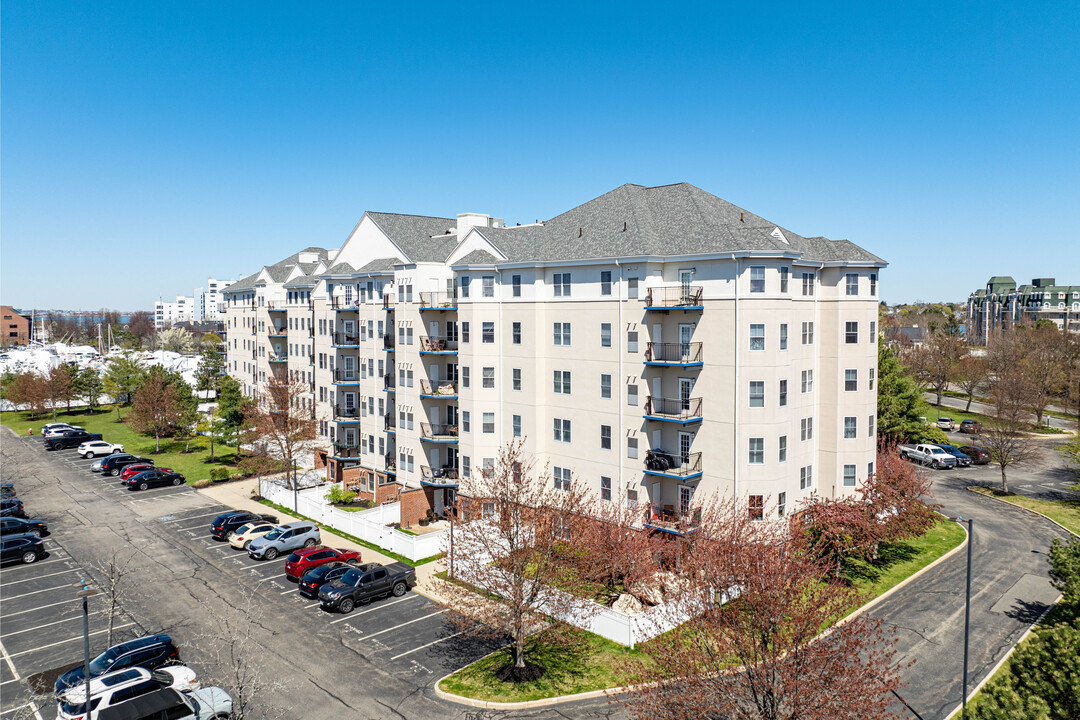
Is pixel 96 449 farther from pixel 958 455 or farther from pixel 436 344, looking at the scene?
pixel 958 455

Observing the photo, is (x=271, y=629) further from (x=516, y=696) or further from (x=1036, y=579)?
(x=1036, y=579)

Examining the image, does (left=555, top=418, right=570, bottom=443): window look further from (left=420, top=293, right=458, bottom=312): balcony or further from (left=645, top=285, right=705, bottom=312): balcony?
(left=420, top=293, right=458, bottom=312): balcony

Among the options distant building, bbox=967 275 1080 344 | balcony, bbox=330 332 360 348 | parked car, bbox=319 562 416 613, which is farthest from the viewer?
distant building, bbox=967 275 1080 344

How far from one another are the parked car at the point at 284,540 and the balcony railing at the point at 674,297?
84.3ft

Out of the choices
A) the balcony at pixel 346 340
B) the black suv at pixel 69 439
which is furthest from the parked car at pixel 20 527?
the black suv at pixel 69 439

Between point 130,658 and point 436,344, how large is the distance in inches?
1027

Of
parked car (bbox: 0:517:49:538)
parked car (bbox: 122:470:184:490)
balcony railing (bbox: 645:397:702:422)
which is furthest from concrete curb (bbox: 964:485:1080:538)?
parked car (bbox: 122:470:184:490)

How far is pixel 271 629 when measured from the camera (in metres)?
30.2

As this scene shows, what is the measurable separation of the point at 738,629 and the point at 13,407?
116 m

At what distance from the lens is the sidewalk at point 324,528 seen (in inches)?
1404

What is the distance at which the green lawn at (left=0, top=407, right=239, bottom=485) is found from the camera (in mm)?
63781

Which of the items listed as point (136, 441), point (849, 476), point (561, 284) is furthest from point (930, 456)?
point (136, 441)

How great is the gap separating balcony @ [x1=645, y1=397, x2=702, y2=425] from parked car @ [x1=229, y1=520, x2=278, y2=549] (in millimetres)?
25881

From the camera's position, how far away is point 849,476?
38.7 meters
